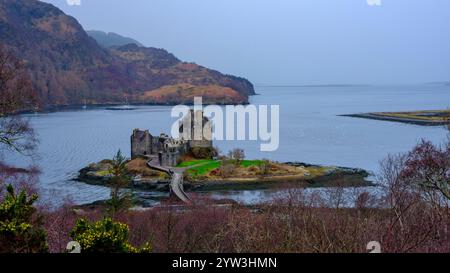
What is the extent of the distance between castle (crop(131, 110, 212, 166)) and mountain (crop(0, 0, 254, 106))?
27276 millimetres

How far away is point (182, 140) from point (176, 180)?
8067 millimetres

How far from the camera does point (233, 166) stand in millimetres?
36188

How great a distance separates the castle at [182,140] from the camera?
4016 centimetres

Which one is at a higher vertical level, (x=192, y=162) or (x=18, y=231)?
(x=18, y=231)

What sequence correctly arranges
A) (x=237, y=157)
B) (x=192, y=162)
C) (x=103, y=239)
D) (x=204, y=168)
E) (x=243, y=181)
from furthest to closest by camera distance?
(x=192, y=162) < (x=237, y=157) < (x=204, y=168) < (x=243, y=181) < (x=103, y=239)

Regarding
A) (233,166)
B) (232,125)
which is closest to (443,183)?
(233,166)

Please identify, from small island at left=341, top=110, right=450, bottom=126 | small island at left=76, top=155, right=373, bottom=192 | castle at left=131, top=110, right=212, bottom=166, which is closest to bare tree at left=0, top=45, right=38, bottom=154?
small island at left=76, top=155, right=373, bottom=192

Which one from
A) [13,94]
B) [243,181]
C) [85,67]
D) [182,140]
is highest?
[85,67]

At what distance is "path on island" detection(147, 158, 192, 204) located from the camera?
29220 mm

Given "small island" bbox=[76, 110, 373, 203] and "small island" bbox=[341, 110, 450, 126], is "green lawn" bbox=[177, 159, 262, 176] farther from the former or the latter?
"small island" bbox=[341, 110, 450, 126]

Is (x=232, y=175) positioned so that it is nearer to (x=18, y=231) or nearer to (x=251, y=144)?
(x=251, y=144)

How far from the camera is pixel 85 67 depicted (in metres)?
110

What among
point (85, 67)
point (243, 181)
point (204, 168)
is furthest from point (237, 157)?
point (85, 67)
